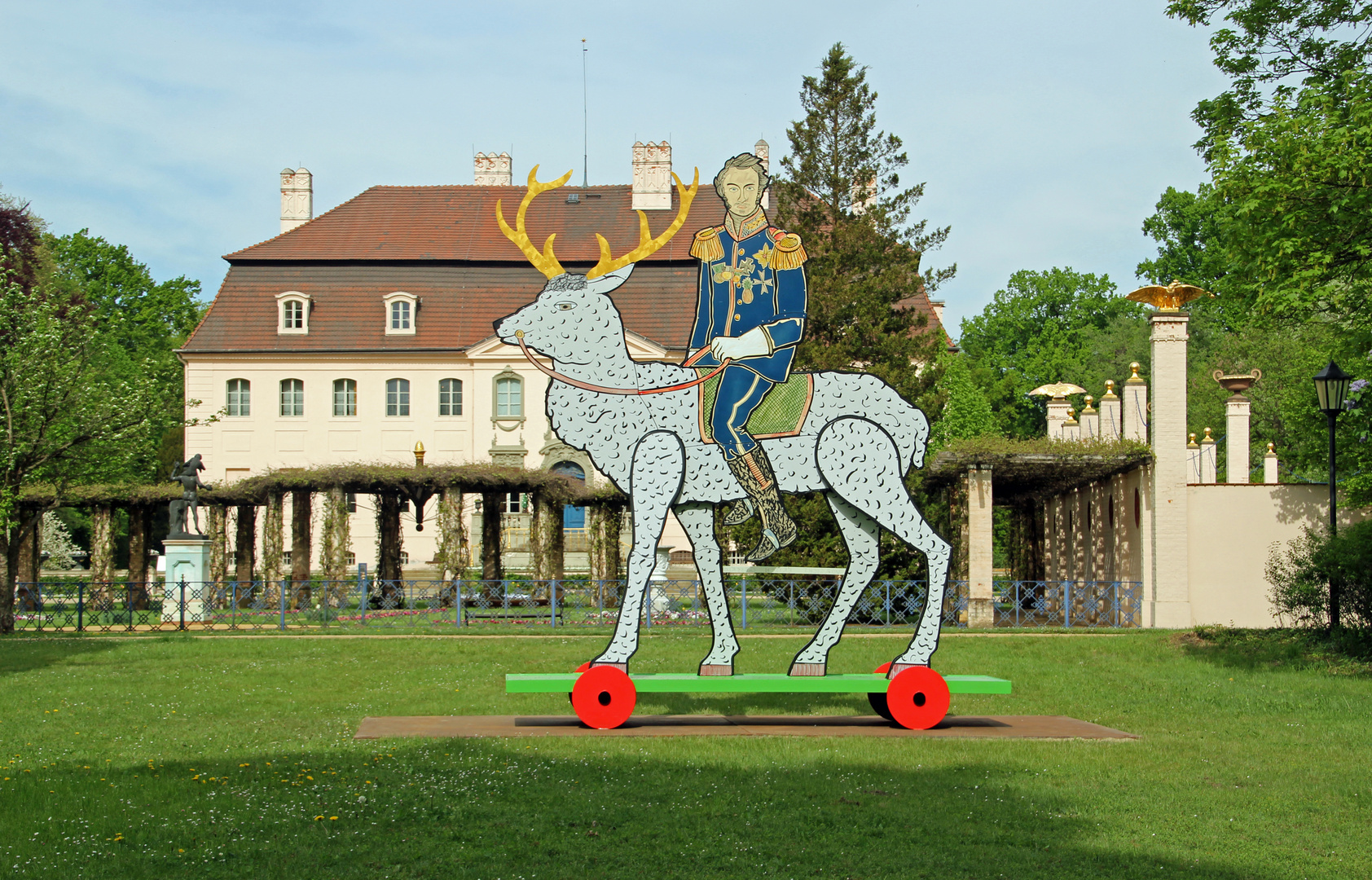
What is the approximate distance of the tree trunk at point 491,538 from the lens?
2830 cm

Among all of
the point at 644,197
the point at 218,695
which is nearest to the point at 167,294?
the point at 644,197

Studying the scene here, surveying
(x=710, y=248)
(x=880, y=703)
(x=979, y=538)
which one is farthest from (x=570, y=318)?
(x=979, y=538)

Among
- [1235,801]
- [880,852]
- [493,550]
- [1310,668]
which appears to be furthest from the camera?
[493,550]

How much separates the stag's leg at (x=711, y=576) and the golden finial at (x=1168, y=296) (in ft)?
44.9

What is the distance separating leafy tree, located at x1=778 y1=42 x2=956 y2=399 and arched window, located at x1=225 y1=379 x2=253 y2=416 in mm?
25973

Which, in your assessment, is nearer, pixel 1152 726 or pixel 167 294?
pixel 1152 726

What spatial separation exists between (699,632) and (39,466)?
42.1ft

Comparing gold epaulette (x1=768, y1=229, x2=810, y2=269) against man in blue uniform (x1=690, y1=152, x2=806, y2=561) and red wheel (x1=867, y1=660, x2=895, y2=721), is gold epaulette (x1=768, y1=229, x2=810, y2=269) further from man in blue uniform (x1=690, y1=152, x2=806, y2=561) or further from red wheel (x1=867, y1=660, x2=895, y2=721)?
red wheel (x1=867, y1=660, x2=895, y2=721)

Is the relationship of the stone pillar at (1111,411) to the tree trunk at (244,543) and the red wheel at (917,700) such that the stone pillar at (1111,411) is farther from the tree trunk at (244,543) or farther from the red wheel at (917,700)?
the tree trunk at (244,543)

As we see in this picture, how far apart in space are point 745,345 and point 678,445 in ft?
3.78

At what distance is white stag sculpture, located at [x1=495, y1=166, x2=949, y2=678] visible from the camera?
38.1ft

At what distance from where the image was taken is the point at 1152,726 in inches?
476

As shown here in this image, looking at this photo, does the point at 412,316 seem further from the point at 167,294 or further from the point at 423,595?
the point at 423,595

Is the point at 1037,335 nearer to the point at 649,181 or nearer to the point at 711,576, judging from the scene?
the point at 649,181
